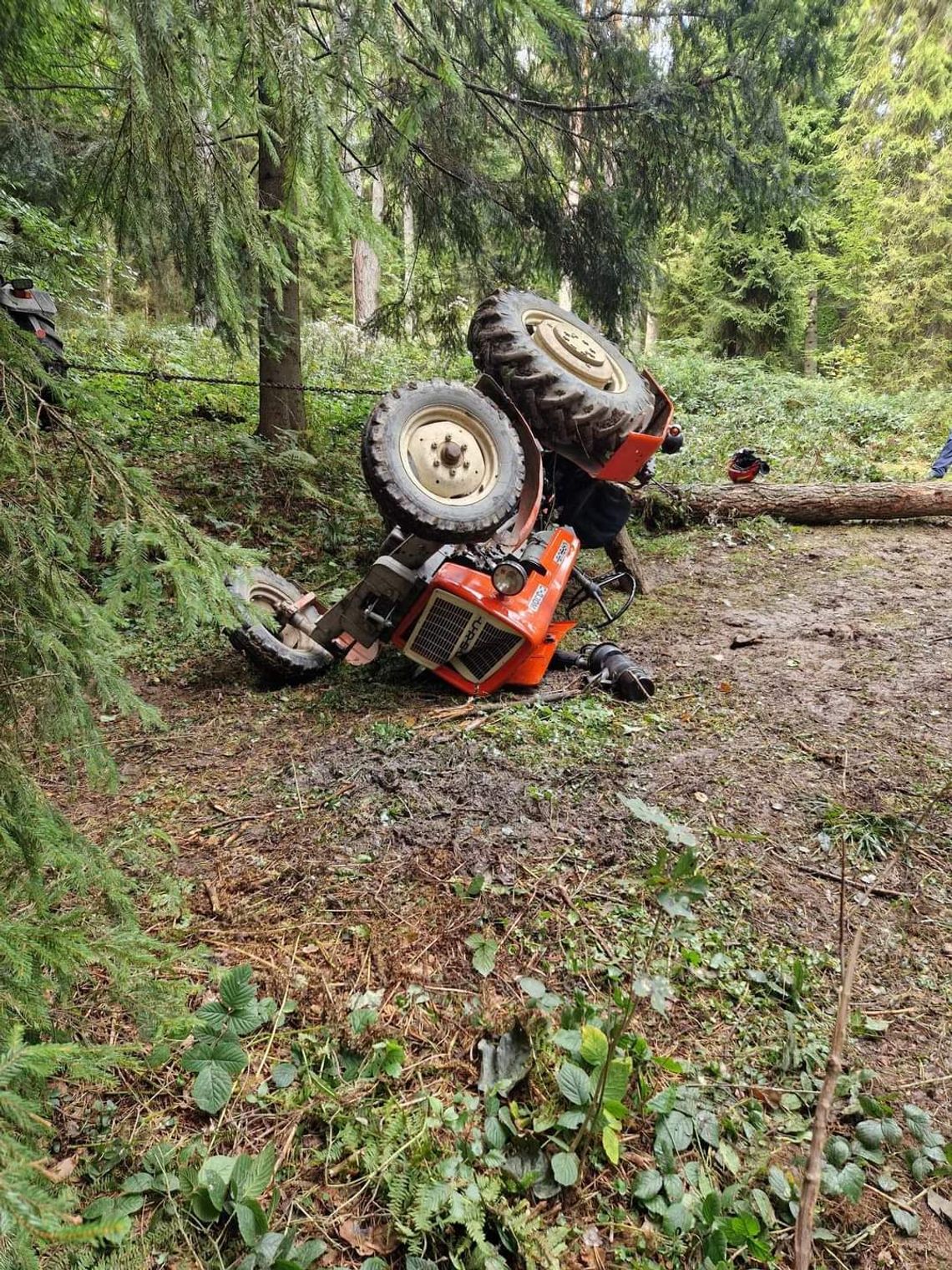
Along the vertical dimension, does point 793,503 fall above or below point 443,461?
below

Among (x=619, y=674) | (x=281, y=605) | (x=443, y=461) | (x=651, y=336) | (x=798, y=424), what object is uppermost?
(x=651, y=336)

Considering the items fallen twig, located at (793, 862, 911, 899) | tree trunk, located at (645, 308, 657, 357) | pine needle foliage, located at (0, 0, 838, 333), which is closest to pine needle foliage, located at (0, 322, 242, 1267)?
pine needle foliage, located at (0, 0, 838, 333)

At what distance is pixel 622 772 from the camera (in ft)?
10.2

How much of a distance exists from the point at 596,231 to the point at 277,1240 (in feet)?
22.5

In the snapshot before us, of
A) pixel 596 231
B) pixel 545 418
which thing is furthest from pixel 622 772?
pixel 596 231

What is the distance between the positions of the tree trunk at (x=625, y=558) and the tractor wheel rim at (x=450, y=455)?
2244 millimetres

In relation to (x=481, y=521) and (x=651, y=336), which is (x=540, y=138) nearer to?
(x=481, y=521)

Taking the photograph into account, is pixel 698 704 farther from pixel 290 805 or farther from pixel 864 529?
pixel 864 529

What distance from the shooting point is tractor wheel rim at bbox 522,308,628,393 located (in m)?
4.65

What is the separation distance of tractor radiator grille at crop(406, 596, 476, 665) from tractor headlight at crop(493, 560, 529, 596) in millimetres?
206

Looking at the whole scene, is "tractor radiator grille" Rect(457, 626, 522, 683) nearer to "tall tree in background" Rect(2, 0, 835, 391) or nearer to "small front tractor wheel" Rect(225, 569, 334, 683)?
"small front tractor wheel" Rect(225, 569, 334, 683)

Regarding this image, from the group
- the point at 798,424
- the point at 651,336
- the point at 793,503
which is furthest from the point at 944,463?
the point at 651,336

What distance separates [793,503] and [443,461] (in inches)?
200

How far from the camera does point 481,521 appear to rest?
3592 millimetres
